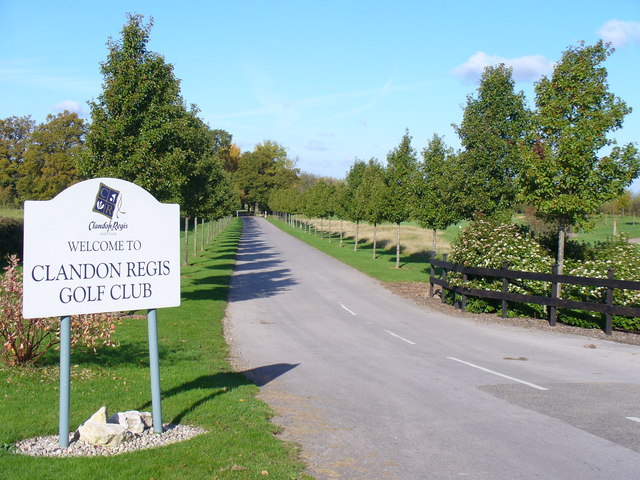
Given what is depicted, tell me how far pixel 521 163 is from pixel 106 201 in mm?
19272

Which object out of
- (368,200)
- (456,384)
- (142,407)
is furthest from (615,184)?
(368,200)

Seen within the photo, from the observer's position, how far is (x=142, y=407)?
7.71 m

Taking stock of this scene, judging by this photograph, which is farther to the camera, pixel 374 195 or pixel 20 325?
pixel 374 195

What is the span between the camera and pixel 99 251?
22.2ft

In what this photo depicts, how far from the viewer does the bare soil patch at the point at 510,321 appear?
1423 centimetres

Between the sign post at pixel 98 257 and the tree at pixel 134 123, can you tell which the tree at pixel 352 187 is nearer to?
the tree at pixel 134 123

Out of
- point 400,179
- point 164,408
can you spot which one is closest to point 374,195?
point 400,179

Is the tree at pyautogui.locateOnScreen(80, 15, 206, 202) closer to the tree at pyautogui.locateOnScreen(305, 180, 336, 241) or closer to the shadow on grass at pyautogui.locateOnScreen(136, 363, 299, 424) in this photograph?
the shadow on grass at pyautogui.locateOnScreen(136, 363, 299, 424)

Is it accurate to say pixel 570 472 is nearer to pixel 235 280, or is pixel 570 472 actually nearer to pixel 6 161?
pixel 235 280

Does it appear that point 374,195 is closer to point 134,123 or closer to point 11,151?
point 134,123

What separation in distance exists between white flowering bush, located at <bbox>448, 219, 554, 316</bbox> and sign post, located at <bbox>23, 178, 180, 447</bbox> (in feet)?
43.0

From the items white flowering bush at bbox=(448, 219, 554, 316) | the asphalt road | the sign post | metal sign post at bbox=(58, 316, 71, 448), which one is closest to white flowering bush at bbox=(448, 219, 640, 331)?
white flowering bush at bbox=(448, 219, 554, 316)

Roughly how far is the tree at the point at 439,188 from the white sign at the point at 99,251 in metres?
17.9

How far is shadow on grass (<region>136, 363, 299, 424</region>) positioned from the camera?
7.89m
